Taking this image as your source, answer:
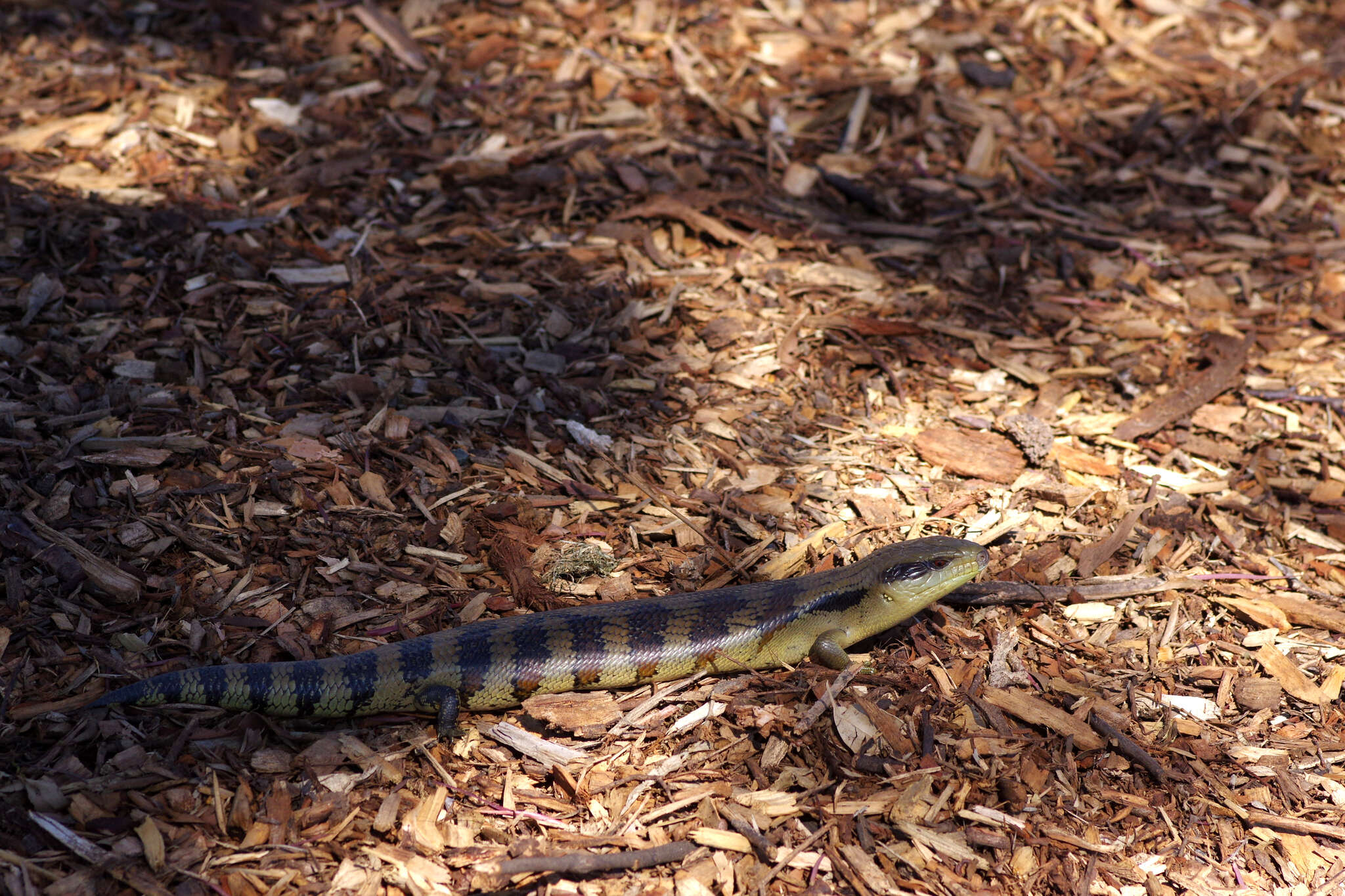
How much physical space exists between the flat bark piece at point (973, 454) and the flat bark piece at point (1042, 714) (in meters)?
1.55

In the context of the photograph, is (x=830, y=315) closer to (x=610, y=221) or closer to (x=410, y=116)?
(x=610, y=221)

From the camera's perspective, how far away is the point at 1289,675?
4918mm

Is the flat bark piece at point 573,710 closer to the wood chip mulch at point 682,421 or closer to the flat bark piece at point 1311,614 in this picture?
the wood chip mulch at point 682,421

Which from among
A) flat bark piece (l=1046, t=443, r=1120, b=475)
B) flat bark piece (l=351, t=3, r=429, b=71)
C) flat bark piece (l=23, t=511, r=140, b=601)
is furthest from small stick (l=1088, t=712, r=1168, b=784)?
flat bark piece (l=351, t=3, r=429, b=71)

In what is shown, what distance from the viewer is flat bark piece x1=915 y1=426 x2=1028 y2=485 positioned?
587 centimetres

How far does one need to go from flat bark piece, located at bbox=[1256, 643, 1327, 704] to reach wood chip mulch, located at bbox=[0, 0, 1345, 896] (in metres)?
0.02

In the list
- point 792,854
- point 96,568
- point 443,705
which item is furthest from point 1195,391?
point 96,568

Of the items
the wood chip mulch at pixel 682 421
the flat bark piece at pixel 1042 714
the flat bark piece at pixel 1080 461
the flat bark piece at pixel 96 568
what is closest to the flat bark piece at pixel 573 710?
the wood chip mulch at pixel 682 421

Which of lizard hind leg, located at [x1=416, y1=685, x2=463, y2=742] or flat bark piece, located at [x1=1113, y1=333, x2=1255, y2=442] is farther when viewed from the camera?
flat bark piece, located at [x1=1113, y1=333, x2=1255, y2=442]

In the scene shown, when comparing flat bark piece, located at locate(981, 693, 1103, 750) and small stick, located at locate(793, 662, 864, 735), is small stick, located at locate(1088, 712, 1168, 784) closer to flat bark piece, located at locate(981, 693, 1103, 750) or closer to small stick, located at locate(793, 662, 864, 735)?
flat bark piece, located at locate(981, 693, 1103, 750)

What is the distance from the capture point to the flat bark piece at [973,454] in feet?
19.3

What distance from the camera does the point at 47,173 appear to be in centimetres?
695

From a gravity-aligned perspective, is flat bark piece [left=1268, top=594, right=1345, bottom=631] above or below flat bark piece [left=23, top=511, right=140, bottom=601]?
below

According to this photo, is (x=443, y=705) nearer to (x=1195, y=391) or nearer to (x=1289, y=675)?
(x=1289, y=675)
